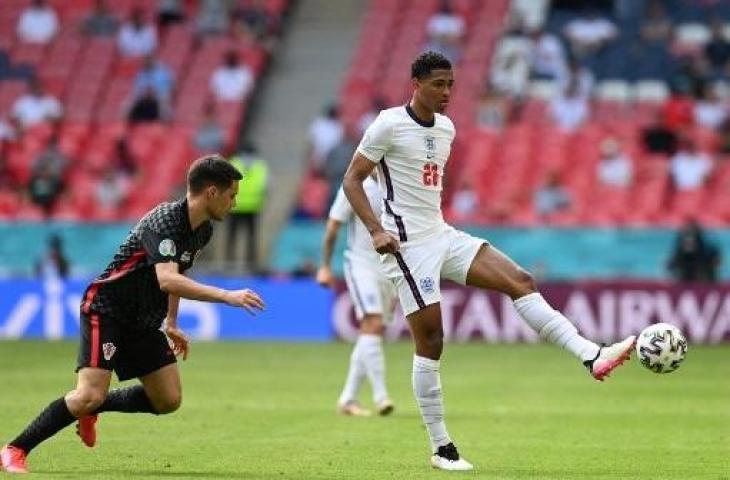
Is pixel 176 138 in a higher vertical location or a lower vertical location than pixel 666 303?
higher

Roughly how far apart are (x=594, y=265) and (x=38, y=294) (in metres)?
8.98

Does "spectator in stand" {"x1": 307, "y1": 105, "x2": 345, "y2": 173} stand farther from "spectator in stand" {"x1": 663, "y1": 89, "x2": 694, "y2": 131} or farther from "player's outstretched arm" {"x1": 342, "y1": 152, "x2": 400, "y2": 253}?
"player's outstretched arm" {"x1": 342, "y1": 152, "x2": 400, "y2": 253}

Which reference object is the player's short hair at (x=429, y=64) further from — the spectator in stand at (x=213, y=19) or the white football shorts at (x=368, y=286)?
the spectator in stand at (x=213, y=19)

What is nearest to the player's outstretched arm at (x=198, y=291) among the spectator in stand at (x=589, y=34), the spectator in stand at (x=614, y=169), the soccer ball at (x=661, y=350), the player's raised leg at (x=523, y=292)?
the player's raised leg at (x=523, y=292)

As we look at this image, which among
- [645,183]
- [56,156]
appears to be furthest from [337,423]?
[56,156]

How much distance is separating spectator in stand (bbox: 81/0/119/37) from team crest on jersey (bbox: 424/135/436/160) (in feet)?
80.8

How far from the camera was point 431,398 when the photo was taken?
11.0 meters

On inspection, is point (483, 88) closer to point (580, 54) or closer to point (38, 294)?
point (580, 54)

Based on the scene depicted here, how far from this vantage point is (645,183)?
28.8 meters

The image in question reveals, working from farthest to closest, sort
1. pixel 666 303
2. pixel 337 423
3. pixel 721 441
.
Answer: pixel 666 303 → pixel 337 423 → pixel 721 441

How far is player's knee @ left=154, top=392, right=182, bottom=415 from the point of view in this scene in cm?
1084

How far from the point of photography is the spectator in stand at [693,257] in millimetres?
26219

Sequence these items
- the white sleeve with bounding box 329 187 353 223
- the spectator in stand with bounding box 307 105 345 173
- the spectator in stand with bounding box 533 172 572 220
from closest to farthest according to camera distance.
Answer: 1. the white sleeve with bounding box 329 187 353 223
2. the spectator in stand with bounding box 533 172 572 220
3. the spectator in stand with bounding box 307 105 345 173

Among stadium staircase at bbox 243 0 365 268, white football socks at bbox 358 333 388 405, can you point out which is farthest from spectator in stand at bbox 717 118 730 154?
white football socks at bbox 358 333 388 405
